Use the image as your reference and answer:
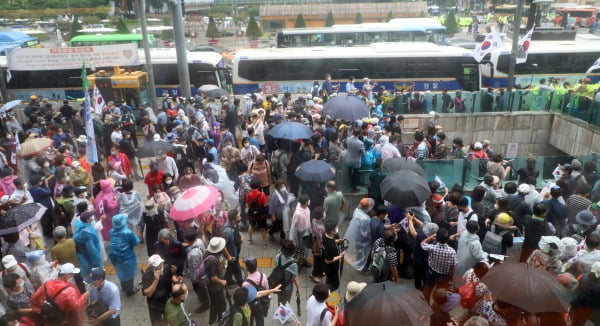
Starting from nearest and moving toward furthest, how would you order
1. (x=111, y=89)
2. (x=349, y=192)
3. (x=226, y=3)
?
1. (x=349, y=192)
2. (x=111, y=89)
3. (x=226, y=3)

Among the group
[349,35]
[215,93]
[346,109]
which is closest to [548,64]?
[349,35]

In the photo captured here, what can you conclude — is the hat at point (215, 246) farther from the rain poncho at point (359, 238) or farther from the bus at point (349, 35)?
the bus at point (349, 35)

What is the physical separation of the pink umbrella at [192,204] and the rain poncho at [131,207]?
1149mm

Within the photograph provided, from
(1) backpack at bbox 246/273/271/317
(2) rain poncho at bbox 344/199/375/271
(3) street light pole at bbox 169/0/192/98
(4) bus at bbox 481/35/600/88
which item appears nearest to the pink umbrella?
(1) backpack at bbox 246/273/271/317

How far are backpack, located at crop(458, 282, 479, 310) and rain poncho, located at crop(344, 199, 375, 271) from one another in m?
1.89

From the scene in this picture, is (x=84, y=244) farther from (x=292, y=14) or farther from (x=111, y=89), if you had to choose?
(x=292, y=14)

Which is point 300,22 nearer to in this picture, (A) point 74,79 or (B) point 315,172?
(A) point 74,79

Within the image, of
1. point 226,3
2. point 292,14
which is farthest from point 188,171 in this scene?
point 226,3

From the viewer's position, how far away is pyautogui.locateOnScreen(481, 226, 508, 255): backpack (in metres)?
6.06

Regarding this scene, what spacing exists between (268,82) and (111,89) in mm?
6153

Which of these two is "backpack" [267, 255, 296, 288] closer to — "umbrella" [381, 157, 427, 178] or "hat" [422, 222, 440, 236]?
"hat" [422, 222, 440, 236]

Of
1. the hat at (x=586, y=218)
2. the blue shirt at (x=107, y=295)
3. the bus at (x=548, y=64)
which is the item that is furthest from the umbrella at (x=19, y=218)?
the bus at (x=548, y=64)

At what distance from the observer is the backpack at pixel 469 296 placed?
5.14m

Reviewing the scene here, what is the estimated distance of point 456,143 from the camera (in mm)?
9961
